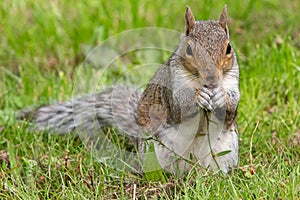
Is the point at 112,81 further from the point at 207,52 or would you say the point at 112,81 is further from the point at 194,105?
the point at 207,52

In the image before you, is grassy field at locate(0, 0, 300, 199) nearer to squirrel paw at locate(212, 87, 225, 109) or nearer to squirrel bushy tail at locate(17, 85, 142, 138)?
squirrel bushy tail at locate(17, 85, 142, 138)

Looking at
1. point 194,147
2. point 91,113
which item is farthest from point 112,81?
point 194,147

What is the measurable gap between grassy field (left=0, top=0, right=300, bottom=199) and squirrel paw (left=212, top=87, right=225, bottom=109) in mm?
225

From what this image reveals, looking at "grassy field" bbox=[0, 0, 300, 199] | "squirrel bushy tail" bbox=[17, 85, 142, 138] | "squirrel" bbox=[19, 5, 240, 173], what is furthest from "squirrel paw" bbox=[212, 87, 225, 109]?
"squirrel bushy tail" bbox=[17, 85, 142, 138]

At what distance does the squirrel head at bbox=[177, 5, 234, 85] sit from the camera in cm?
195

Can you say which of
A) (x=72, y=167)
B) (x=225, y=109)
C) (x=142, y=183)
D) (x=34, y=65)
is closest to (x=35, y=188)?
(x=72, y=167)

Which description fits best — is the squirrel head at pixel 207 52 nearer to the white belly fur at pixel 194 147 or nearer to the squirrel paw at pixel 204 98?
the squirrel paw at pixel 204 98

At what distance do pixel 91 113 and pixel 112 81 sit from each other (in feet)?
1.38

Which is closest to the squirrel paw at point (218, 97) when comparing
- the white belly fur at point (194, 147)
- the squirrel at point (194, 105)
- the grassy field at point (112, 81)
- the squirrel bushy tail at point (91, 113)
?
the squirrel at point (194, 105)

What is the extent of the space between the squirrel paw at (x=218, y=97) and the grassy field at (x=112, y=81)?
0.23 metres

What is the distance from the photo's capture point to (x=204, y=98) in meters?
2.04

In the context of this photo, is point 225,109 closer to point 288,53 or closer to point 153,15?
point 288,53

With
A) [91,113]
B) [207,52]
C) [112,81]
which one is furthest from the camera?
[112,81]

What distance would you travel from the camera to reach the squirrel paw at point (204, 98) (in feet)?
6.68
